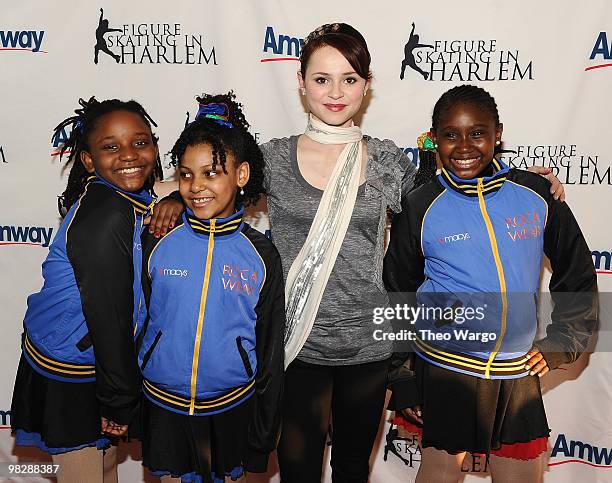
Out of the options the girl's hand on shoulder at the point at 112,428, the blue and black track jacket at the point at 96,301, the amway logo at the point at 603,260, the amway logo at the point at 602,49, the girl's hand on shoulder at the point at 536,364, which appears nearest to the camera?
the blue and black track jacket at the point at 96,301

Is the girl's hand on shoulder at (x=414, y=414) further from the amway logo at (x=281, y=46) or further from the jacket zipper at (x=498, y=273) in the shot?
the amway logo at (x=281, y=46)

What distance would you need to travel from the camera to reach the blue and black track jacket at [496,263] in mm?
1706

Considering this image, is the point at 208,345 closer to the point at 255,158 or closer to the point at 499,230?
the point at 255,158

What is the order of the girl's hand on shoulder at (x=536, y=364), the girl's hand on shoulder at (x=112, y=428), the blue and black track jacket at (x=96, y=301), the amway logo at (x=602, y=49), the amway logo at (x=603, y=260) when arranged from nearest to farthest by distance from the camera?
the blue and black track jacket at (x=96, y=301)
the girl's hand on shoulder at (x=112, y=428)
the girl's hand on shoulder at (x=536, y=364)
the amway logo at (x=602, y=49)
the amway logo at (x=603, y=260)

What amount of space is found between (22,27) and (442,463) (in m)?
2.06

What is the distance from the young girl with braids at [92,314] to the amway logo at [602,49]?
1.57m

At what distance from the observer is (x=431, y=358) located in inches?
70.1

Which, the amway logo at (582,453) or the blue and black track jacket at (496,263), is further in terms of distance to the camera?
the amway logo at (582,453)

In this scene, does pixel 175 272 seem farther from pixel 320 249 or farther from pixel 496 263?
pixel 496 263

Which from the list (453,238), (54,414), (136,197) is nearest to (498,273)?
(453,238)

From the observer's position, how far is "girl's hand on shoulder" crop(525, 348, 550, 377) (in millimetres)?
1756

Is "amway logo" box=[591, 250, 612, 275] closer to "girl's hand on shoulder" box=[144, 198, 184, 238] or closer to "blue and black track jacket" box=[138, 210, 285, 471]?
"blue and black track jacket" box=[138, 210, 285, 471]

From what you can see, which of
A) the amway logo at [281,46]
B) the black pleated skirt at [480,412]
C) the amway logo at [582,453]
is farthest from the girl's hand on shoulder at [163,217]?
the amway logo at [582,453]

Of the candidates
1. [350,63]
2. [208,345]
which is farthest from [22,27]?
[208,345]
